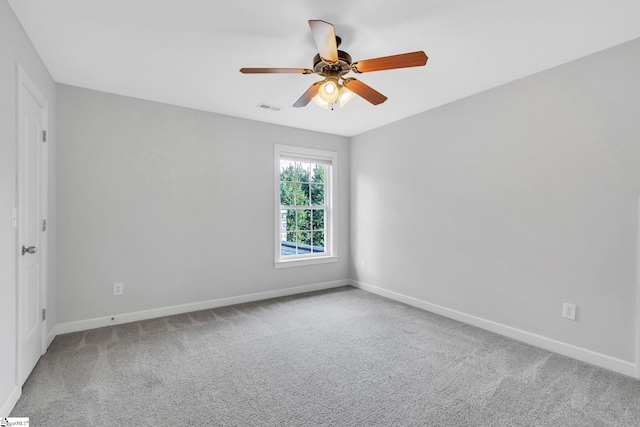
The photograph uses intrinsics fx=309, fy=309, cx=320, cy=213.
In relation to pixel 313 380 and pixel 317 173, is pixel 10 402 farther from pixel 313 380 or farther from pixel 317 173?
pixel 317 173

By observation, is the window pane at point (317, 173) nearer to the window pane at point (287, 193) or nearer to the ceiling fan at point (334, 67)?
the window pane at point (287, 193)

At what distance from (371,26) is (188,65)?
157cm

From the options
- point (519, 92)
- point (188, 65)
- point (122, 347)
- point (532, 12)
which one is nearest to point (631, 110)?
point (519, 92)

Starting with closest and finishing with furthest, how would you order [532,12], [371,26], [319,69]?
[532,12] < [371,26] < [319,69]

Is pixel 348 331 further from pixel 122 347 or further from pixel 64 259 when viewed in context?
pixel 64 259

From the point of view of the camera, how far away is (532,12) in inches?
76.9

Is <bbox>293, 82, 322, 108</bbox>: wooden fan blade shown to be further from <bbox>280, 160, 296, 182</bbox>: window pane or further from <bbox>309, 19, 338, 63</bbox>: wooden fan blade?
<bbox>280, 160, 296, 182</bbox>: window pane

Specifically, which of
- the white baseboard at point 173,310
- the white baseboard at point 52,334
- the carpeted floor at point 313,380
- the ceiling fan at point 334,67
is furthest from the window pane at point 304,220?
the white baseboard at point 52,334

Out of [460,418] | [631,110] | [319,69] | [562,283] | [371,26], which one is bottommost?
[460,418]

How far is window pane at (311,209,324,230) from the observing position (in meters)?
4.83

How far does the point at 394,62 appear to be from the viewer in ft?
6.44

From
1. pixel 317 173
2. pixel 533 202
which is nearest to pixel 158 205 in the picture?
pixel 317 173

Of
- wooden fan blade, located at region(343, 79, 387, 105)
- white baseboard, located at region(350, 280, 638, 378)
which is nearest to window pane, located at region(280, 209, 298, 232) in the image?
white baseboard, located at region(350, 280, 638, 378)

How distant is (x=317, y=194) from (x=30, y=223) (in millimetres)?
3331
